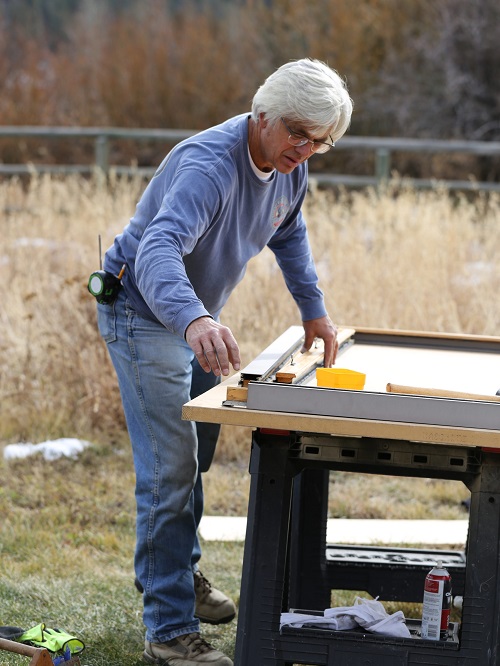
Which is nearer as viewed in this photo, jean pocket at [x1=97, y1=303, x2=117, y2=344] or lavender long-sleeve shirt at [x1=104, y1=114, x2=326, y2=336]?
lavender long-sleeve shirt at [x1=104, y1=114, x2=326, y2=336]

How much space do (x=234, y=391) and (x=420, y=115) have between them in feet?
36.5

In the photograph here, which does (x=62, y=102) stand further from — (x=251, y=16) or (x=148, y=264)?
(x=148, y=264)

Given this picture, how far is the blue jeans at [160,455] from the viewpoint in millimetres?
3203

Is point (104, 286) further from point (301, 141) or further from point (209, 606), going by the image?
point (209, 606)

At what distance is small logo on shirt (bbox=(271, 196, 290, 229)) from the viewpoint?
3.36m

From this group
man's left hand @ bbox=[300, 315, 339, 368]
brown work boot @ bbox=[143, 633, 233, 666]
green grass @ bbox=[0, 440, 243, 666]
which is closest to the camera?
brown work boot @ bbox=[143, 633, 233, 666]

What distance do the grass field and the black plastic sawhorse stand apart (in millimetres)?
904

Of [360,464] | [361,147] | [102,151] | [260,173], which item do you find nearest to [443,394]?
[360,464]

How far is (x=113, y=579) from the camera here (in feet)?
13.6

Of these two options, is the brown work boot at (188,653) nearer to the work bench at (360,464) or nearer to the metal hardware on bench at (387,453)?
the work bench at (360,464)

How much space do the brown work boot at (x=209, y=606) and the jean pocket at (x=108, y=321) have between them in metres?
0.97

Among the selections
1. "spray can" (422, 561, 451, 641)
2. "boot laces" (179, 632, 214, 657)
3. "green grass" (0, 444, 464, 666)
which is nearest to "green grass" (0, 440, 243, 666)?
"green grass" (0, 444, 464, 666)

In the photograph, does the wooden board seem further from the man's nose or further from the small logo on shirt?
the small logo on shirt

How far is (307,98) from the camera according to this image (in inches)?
114
